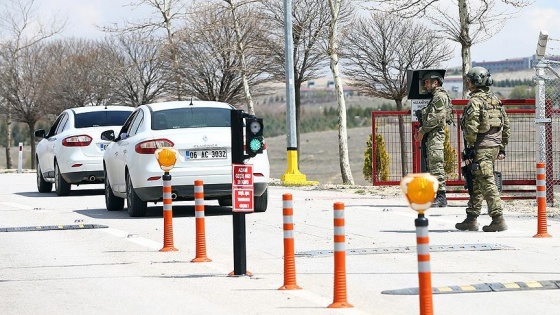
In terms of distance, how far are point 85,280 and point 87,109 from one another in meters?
15.2

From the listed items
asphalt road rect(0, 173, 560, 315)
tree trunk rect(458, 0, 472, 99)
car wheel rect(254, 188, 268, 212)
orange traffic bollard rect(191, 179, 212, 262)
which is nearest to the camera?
asphalt road rect(0, 173, 560, 315)

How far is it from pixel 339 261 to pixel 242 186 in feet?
7.41

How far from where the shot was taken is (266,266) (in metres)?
12.6

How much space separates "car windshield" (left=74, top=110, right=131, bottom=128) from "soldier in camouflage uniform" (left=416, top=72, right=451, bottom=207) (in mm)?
8868

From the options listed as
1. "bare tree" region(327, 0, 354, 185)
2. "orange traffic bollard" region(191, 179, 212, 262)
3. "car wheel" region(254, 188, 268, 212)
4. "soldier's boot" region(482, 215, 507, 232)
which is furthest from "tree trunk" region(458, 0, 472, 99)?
"orange traffic bollard" region(191, 179, 212, 262)

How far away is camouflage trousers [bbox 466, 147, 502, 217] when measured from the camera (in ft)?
51.5

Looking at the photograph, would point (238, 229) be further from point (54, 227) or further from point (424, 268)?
point (54, 227)

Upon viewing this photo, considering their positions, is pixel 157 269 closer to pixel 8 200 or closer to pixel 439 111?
pixel 439 111

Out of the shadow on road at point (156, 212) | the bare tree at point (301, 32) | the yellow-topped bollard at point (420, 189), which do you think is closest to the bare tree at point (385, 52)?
the bare tree at point (301, 32)

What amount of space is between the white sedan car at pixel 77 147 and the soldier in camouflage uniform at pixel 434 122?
27.5ft

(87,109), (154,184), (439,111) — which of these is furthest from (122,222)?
(87,109)

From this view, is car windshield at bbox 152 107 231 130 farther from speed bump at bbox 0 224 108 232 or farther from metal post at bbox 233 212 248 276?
metal post at bbox 233 212 248 276

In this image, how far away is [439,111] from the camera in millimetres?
18797

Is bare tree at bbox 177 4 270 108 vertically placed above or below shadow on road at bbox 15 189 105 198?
above
